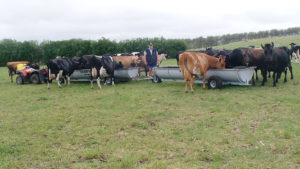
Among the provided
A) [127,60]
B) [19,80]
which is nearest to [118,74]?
[127,60]

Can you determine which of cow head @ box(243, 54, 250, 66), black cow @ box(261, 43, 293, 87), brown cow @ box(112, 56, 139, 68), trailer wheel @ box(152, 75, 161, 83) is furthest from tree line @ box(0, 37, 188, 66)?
black cow @ box(261, 43, 293, 87)

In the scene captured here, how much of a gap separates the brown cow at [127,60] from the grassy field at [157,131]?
5.39 meters

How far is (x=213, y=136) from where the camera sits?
5422 millimetres

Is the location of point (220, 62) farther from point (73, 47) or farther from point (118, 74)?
point (73, 47)

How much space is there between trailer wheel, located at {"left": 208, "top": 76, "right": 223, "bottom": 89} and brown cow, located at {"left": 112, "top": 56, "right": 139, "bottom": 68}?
226 inches

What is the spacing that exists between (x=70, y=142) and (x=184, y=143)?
7.41 ft

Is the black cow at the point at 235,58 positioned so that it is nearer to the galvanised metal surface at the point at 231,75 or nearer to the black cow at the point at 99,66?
the galvanised metal surface at the point at 231,75

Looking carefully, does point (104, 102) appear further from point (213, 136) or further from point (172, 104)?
point (213, 136)

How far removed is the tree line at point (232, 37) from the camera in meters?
56.6

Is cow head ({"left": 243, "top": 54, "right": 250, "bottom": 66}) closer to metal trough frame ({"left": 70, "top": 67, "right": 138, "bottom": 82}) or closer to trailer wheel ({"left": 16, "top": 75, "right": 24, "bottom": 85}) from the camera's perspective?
metal trough frame ({"left": 70, "top": 67, "right": 138, "bottom": 82})

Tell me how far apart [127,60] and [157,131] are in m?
9.84

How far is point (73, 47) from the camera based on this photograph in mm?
36812

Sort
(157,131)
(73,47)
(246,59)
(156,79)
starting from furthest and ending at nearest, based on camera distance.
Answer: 1. (73,47)
2. (156,79)
3. (246,59)
4. (157,131)

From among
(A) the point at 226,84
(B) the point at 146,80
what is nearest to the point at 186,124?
(A) the point at 226,84
